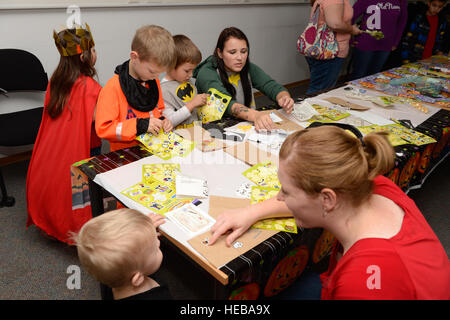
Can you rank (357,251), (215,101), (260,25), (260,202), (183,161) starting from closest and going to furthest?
(357,251) → (260,202) → (183,161) → (215,101) → (260,25)

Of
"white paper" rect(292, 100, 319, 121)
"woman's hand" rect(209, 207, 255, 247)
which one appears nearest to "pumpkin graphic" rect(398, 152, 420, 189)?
"white paper" rect(292, 100, 319, 121)

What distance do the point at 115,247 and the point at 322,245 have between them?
1.04 metres

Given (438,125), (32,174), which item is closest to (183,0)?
(32,174)

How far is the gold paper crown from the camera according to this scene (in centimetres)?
167

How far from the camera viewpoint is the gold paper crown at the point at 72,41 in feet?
5.46

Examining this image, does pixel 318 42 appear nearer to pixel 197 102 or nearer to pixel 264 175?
pixel 197 102

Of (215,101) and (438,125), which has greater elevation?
(215,101)

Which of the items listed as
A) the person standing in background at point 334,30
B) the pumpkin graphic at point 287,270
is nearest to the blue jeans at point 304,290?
the pumpkin graphic at point 287,270

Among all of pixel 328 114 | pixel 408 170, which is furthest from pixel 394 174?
pixel 328 114

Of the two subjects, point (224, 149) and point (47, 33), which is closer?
point (224, 149)

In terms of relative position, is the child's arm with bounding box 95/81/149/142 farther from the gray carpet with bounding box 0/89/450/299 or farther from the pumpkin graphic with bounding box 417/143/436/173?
the pumpkin graphic with bounding box 417/143/436/173
